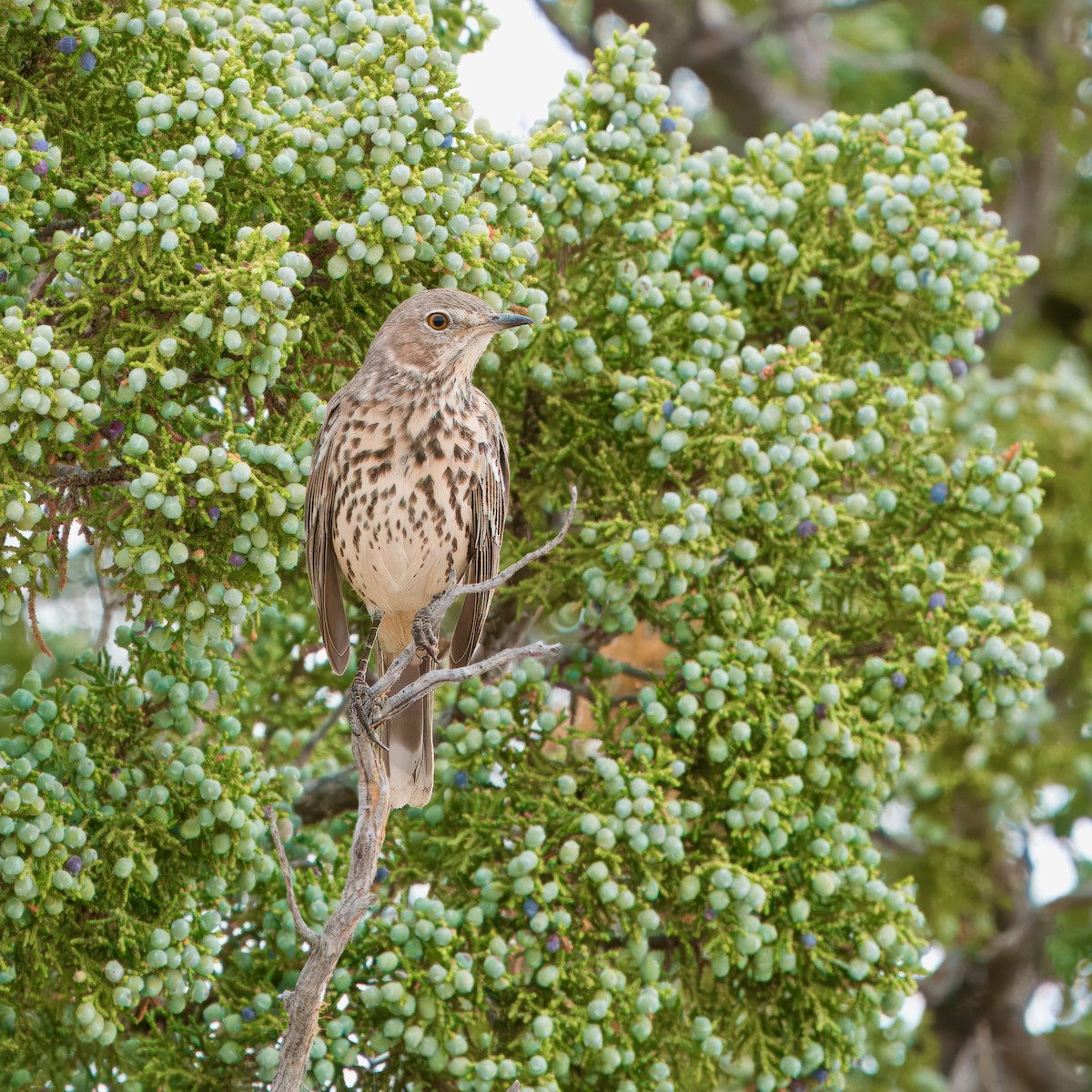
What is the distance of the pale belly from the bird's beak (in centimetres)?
39

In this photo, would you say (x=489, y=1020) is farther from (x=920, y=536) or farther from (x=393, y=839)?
(x=920, y=536)

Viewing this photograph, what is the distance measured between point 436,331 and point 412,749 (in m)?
1.00

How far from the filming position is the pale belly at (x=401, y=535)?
349 centimetres

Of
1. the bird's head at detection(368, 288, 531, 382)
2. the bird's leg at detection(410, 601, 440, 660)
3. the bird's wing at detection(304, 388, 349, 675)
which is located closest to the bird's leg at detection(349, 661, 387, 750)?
the bird's leg at detection(410, 601, 440, 660)

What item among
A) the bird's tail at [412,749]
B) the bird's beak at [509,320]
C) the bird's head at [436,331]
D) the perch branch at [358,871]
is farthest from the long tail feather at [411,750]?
the bird's beak at [509,320]

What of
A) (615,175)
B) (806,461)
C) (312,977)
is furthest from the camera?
(615,175)

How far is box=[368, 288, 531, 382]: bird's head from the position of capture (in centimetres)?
344

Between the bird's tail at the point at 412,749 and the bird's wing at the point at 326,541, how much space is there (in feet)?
0.65

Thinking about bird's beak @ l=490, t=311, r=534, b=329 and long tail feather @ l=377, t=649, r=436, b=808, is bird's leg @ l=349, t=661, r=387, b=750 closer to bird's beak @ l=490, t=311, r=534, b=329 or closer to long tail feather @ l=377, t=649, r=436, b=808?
long tail feather @ l=377, t=649, r=436, b=808

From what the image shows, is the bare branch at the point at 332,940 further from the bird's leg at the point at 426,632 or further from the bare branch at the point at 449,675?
the bird's leg at the point at 426,632

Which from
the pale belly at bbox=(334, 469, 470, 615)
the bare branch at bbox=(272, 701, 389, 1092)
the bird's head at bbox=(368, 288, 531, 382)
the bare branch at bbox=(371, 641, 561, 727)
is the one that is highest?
the bird's head at bbox=(368, 288, 531, 382)

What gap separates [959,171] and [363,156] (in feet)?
5.75

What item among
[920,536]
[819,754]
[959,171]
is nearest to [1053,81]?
[959,171]

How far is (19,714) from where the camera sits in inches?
144
